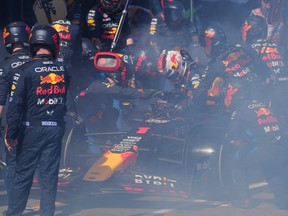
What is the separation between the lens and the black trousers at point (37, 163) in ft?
24.9

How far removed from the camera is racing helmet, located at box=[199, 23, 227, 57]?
1028 centimetres

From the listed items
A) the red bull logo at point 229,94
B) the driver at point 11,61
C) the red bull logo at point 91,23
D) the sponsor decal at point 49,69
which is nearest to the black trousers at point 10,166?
the driver at point 11,61

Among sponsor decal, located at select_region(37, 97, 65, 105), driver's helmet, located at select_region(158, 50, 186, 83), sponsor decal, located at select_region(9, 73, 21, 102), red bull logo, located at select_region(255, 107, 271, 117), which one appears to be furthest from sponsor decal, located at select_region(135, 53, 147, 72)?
sponsor decal, located at select_region(9, 73, 21, 102)

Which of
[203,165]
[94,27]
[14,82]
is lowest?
[203,165]

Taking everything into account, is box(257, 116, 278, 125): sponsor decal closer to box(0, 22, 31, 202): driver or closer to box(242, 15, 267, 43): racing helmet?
box(242, 15, 267, 43): racing helmet

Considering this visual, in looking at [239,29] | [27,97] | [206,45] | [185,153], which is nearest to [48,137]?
[27,97]

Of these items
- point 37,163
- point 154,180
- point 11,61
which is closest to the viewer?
point 37,163

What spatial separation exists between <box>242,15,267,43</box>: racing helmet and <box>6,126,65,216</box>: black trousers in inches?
148

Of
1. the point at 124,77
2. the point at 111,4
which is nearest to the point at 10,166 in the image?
the point at 124,77

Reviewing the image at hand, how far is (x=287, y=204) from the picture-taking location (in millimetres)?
8992

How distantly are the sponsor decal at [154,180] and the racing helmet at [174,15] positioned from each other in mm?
2506

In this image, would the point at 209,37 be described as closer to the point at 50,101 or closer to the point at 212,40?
the point at 212,40

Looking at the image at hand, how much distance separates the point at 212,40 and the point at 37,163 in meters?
3.43

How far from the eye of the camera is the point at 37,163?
766 centimetres
